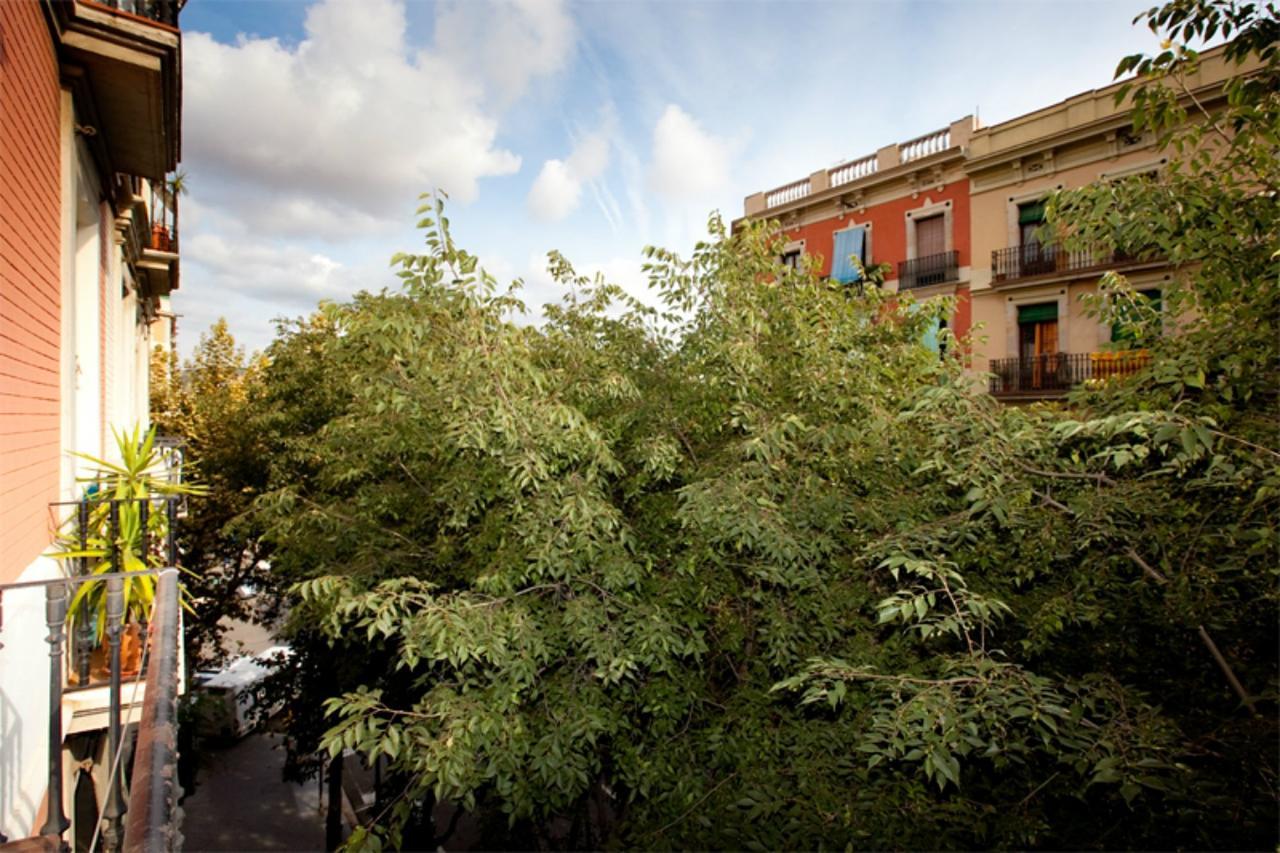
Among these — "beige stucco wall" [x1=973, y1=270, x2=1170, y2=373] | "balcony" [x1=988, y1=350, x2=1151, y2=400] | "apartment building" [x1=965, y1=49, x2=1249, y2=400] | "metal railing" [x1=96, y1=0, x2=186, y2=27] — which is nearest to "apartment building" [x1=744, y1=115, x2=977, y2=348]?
"apartment building" [x1=965, y1=49, x2=1249, y2=400]

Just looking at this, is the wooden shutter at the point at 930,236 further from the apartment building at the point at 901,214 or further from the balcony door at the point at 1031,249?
the balcony door at the point at 1031,249

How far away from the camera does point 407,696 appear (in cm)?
973

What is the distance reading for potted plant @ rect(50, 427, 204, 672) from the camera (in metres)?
4.96

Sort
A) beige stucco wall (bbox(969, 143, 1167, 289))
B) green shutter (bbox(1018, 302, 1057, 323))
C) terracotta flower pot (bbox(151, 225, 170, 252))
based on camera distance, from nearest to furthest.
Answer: terracotta flower pot (bbox(151, 225, 170, 252)) < beige stucco wall (bbox(969, 143, 1167, 289)) < green shutter (bbox(1018, 302, 1057, 323))

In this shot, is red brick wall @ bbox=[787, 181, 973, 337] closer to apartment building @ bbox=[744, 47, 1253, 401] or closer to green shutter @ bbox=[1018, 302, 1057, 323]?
apartment building @ bbox=[744, 47, 1253, 401]

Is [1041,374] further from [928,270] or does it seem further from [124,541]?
[124,541]

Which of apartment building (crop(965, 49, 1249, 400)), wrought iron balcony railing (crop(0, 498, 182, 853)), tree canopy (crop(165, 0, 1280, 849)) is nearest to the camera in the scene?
wrought iron balcony railing (crop(0, 498, 182, 853))

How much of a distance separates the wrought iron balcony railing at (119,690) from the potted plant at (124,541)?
0.06ft

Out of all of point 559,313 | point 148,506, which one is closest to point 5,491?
point 148,506

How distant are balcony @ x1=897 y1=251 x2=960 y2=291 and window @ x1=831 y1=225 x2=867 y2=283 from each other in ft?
3.79

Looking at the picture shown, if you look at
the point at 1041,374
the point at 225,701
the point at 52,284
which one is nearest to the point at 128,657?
the point at 52,284

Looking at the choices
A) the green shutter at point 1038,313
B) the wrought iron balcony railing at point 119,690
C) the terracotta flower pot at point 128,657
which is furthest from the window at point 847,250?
the terracotta flower pot at point 128,657

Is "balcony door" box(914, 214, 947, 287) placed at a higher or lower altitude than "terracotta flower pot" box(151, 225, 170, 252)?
higher

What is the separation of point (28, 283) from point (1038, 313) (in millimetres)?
17655
